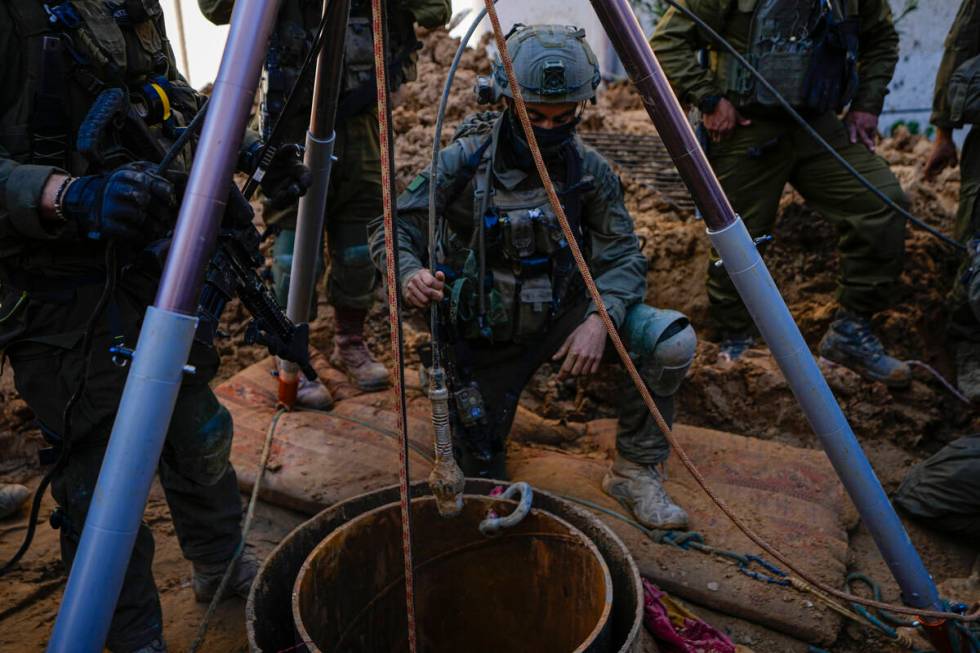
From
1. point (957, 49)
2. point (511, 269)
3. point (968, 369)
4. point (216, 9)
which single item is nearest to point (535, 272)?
point (511, 269)

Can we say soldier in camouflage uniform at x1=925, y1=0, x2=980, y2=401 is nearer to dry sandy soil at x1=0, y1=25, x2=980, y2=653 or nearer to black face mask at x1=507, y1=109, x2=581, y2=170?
dry sandy soil at x1=0, y1=25, x2=980, y2=653

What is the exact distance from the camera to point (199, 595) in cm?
276

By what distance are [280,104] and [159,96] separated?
1143 millimetres

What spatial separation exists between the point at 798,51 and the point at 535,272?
6.24 feet

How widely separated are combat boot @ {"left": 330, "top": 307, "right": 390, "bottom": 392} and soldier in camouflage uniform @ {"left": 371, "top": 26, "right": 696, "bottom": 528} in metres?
0.93

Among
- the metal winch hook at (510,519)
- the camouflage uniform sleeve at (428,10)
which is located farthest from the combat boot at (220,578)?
the camouflage uniform sleeve at (428,10)

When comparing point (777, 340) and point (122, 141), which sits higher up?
point (122, 141)

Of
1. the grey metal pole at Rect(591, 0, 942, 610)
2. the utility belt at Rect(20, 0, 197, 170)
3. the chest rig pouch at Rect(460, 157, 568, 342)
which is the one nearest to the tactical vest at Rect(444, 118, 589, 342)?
the chest rig pouch at Rect(460, 157, 568, 342)

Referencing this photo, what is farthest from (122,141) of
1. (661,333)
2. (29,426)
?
(29,426)

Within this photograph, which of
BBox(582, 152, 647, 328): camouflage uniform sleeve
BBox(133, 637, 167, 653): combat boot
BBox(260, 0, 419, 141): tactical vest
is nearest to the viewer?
BBox(133, 637, 167, 653): combat boot

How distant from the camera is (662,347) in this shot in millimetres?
2879

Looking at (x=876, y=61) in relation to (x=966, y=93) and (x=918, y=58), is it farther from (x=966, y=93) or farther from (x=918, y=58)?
→ (x=918, y=58)

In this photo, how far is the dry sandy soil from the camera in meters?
2.82

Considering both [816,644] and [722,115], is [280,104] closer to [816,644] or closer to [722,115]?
[722,115]
